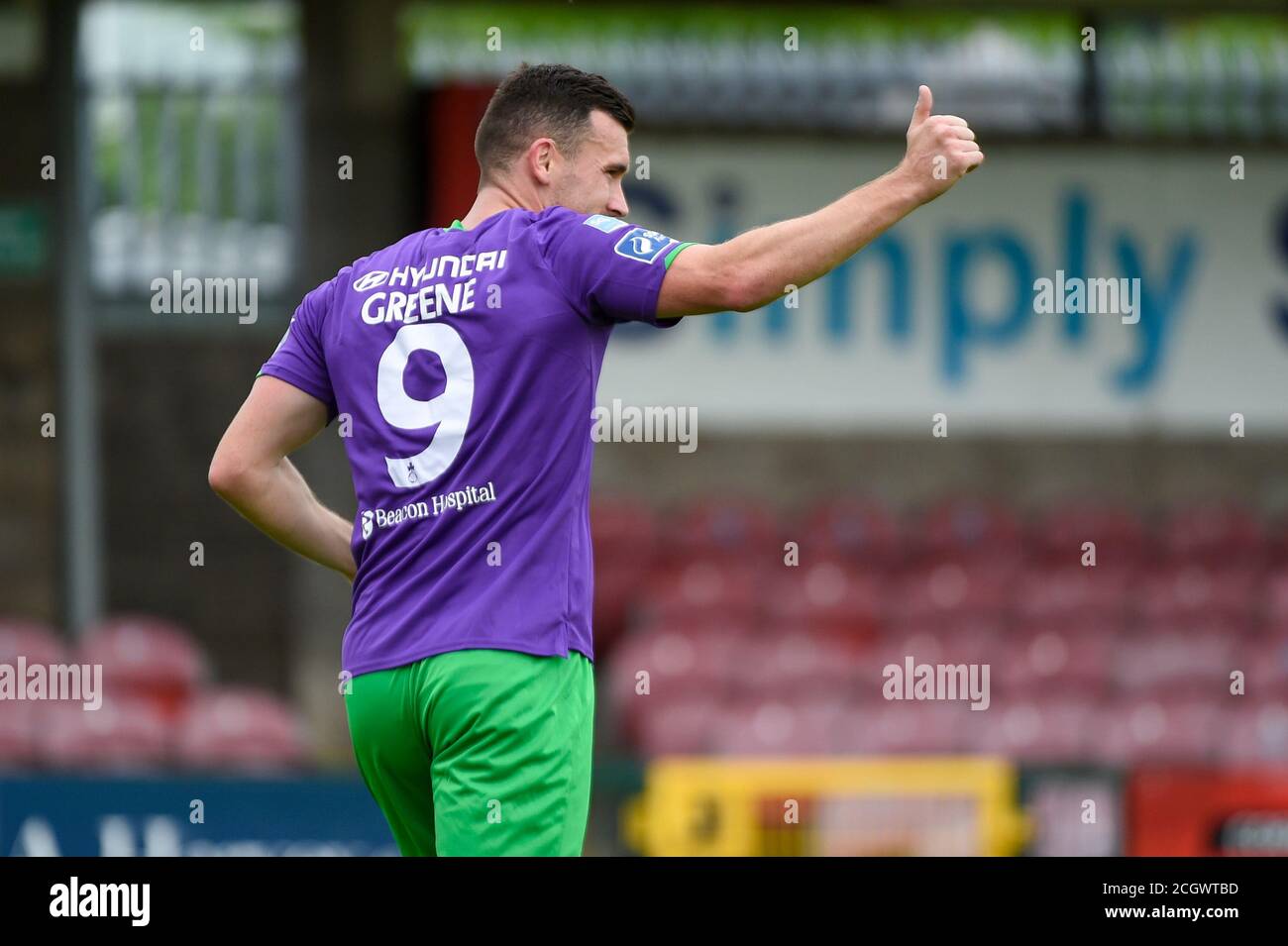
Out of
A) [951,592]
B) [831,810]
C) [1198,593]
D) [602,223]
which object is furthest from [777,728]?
[602,223]

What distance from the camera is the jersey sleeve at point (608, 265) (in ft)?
9.27

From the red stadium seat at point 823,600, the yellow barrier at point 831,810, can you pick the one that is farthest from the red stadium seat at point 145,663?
the red stadium seat at point 823,600

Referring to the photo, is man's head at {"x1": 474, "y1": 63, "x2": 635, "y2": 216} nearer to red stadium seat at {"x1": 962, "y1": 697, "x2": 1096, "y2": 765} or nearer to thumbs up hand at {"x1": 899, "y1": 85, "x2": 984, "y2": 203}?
thumbs up hand at {"x1": 899, "y1": 85, "x2": 984, "y2": 203}

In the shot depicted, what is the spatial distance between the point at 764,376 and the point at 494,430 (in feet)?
23.9

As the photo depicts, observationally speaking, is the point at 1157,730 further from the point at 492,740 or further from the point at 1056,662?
the point at 492,740

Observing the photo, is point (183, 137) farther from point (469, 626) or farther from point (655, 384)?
point (469, 626)

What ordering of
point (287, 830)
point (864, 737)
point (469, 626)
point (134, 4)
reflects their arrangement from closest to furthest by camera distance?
point (469, 626) < point (287, 830) < point (864, 737) < point (134, 4)

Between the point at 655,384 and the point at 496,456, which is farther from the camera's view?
the point at 655,384

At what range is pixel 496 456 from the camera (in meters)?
2.89

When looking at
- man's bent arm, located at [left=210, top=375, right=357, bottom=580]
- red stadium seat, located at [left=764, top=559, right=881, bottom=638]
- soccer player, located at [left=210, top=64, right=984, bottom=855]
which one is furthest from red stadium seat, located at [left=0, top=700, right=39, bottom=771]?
soccer player, located at [left=210, top=64, right=984, bottom=855]

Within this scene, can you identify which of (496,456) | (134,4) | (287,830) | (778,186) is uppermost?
(134,4)

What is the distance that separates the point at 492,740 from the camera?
2.81 metres
